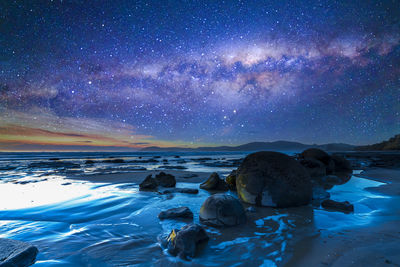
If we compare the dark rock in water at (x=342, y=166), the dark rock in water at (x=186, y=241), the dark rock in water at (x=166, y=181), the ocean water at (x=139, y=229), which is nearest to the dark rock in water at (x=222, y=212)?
the ocean water at (x=139, y=229)

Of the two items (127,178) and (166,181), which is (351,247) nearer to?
(166,181)

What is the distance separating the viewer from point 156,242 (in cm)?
263

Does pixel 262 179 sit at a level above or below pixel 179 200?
above

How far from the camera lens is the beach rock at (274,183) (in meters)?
4.43

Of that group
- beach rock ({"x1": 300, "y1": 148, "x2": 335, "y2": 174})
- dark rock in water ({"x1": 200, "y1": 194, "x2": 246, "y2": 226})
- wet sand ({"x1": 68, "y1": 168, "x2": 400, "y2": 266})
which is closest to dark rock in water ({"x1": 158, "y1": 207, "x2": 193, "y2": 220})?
dark rock in water ({"x1": 200, "y1": 194, "x2": 246, "y2": 226})

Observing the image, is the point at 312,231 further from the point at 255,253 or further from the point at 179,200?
the point at 179,200

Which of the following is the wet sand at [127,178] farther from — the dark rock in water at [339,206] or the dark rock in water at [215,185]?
the dark rock in water at [339,206]

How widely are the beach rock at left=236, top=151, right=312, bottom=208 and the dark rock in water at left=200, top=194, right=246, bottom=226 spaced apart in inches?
54.1

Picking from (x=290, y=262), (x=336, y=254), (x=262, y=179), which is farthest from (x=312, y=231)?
(x=262, y=179)

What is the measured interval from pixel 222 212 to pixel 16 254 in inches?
103

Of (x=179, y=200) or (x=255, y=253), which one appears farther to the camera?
(x=179, y=200)

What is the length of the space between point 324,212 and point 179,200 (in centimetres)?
328

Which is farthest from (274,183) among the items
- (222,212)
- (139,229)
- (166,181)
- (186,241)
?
(166,181)

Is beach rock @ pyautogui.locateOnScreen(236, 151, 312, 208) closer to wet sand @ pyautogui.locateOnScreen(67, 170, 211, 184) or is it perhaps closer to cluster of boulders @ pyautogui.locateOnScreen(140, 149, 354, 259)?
cluster of boulders @ pyautogui.locateOnScreen(140, 149, 354, 259)
